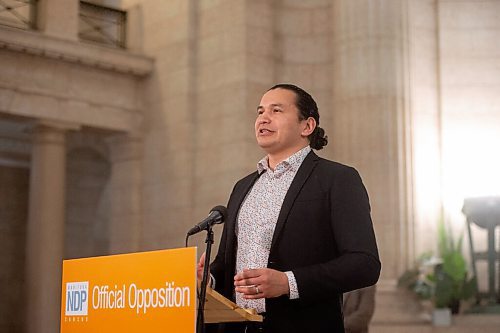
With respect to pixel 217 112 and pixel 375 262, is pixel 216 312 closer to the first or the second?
pixel 375 262

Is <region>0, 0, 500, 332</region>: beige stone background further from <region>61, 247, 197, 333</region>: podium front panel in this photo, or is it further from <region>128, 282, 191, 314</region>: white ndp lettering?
<region>128, 282, 191, 314</region>: white ndp lettering

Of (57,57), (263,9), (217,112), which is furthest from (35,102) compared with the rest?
(263,9)

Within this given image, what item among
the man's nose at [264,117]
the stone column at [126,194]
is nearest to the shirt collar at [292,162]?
the man's nose at [264,117]

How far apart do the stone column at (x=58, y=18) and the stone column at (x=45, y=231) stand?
58.8 inches

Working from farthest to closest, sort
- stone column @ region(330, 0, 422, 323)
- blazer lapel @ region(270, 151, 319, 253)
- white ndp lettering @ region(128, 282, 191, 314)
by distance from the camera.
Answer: stone column @ region(330, 0, 422, 323) < blazer lapel @ region(270, 151, 319, 253) < white ndp lettering @ region(128, 282, 191, 314)

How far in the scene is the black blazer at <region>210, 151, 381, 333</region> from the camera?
304 centimetres

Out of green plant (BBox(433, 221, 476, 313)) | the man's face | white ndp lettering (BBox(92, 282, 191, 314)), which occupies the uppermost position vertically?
the man's face

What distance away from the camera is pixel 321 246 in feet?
10.5

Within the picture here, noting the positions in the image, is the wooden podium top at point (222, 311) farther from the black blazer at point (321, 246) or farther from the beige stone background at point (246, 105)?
the beige stone background at point (246, 105)

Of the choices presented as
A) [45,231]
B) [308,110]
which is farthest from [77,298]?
[45,231]

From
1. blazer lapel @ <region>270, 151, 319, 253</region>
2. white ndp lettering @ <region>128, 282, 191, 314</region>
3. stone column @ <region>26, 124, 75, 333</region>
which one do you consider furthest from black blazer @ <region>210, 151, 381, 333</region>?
stone column @ <region>26, 124, 75, 333</region>

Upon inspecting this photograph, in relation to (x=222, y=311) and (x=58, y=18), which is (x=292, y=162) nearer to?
(x=222, y=311)

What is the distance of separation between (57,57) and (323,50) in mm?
4170

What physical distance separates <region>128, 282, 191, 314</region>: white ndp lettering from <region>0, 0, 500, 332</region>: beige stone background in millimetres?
8641
